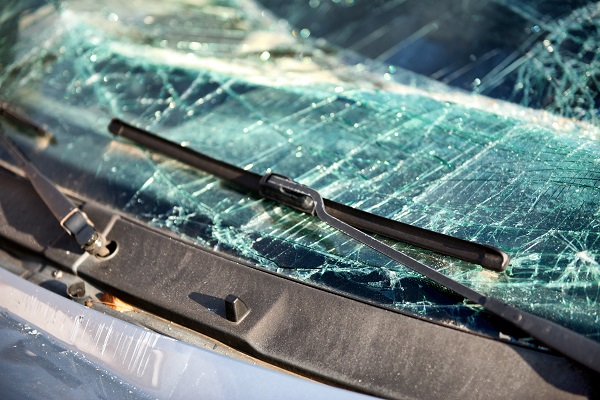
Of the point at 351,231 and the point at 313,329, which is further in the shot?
the point at 351,231

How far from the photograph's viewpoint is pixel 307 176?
1.74m

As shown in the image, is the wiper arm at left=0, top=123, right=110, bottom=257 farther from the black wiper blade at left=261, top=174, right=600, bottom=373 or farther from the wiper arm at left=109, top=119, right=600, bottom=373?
the black wiper blade at left=261, top=174, right=600, bottom=373

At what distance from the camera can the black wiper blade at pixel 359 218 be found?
56.6 inches

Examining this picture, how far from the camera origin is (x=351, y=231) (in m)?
1.53

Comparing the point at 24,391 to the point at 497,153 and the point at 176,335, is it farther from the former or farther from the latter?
the point at 497,153

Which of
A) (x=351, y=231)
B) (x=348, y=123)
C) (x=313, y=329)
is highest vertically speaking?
(x=348, y=123)

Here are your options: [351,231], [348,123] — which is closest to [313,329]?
[351,231]

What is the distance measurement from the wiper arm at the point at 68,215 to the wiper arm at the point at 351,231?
0.80 ft

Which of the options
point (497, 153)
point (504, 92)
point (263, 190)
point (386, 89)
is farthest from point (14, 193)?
point (504, 92)

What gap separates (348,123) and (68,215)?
2.46 ft

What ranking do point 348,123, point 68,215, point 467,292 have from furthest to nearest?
point 348,123 < point 68,215 < point 467,292

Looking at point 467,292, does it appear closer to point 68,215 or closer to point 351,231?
point 351,231

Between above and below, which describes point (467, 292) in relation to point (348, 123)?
below

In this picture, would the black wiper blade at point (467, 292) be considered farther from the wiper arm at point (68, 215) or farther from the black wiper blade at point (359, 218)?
the wiper arm at point (68, 215)
